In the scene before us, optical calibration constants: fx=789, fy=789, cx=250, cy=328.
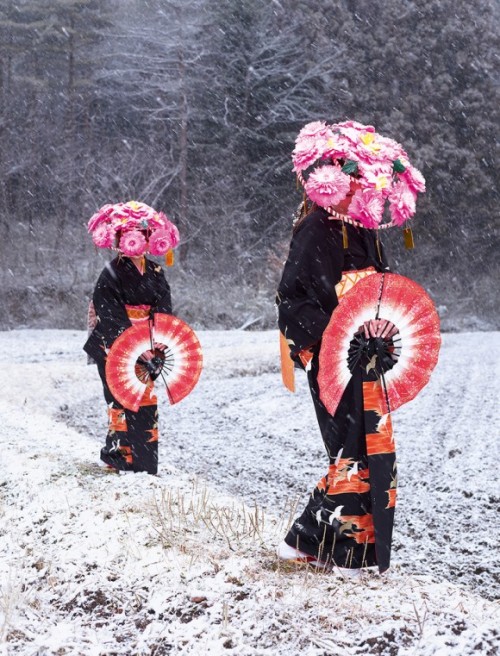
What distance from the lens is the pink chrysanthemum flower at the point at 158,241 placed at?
5578mm

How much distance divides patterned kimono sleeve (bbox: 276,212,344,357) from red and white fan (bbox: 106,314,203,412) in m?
1.88

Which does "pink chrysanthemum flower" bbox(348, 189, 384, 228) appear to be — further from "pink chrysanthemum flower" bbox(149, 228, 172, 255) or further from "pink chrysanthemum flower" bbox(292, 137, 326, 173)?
"pink chrysanthemum flower" bbox(149, 228, 172, 255)

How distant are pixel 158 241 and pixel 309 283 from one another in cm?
239

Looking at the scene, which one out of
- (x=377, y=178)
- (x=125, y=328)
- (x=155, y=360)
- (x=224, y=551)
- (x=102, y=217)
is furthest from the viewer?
(x=102, y=217)

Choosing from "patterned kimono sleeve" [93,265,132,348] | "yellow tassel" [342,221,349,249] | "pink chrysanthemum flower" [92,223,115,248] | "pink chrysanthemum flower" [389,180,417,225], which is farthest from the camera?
"pink chrysanthemum flower" [92,223,115,248]

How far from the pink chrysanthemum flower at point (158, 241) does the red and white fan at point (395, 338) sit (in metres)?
→ 2.54

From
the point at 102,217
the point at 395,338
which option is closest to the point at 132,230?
the point at 102,217

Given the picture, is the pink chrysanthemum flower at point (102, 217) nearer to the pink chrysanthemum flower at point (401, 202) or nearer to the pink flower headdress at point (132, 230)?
the pink flower headdress at point (132, 230)

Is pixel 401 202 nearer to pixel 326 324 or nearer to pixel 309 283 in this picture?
pixel 309 283

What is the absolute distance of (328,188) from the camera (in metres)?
3.38

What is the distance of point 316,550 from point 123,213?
3.02m

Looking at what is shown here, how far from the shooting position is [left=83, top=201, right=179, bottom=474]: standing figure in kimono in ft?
17.9

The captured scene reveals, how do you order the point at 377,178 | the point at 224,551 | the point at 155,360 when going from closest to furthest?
the point at 377,178 < the point at 224,551 < the point at 155,360

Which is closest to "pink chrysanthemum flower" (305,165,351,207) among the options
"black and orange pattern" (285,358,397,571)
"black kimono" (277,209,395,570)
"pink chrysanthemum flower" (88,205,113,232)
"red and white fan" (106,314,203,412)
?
"black kimono" (277,209,395,570)
